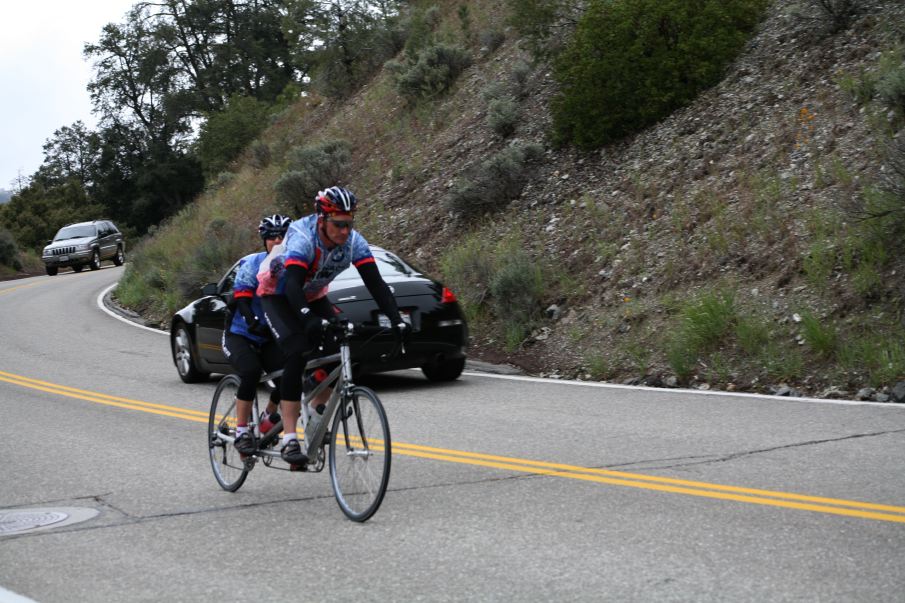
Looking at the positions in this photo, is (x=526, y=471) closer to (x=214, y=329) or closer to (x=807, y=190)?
(x=214, y=329)

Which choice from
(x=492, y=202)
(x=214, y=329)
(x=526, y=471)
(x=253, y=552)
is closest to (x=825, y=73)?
(x=492, y=202)

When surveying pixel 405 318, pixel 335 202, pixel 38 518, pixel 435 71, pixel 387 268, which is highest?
pixel 435 71

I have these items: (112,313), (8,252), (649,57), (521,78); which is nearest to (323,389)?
(649,57)

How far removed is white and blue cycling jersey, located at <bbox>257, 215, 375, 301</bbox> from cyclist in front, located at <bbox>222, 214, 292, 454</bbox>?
395mm

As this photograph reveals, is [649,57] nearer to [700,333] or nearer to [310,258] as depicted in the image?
[700,333]

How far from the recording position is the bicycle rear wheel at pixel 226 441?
766 centimetres

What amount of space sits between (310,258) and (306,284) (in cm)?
29

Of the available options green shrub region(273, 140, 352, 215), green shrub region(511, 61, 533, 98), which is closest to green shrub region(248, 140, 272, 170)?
green shrub region(273, 140, 352, 215)

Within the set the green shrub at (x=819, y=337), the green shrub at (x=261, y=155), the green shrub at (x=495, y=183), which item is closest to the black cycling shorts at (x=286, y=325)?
the green shrub at (x=819, y=337)

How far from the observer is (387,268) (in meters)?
12.6

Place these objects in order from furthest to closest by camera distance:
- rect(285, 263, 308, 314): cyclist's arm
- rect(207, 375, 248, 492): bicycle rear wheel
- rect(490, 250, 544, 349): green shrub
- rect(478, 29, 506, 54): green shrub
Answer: rect(478, 29, 506, 54): green shrub → rect(490, 250, 544, 349): green shrub → rect(207, 375, 248, 492): bicycle rear wheel → rect(285, 263, 308, 314): cyclist's arm

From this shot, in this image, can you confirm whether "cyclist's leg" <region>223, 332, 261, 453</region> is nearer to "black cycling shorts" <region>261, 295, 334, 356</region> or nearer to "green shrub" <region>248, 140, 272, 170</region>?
"black cycling shorts" <region>261, 295, 334, 356</region>

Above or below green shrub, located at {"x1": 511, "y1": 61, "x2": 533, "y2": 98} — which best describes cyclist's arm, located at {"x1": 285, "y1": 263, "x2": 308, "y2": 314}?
below

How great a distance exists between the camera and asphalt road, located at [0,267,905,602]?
5262mm
